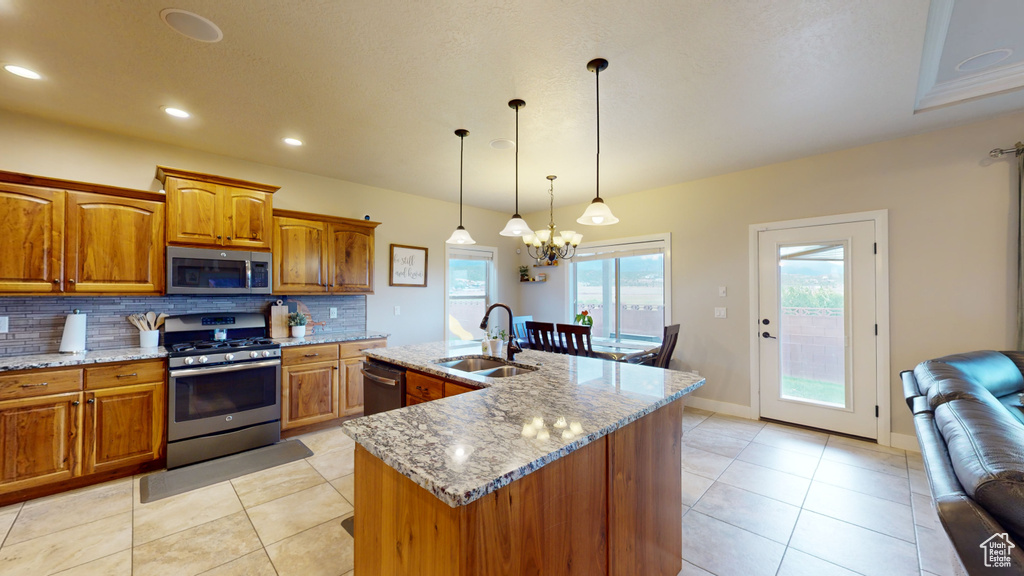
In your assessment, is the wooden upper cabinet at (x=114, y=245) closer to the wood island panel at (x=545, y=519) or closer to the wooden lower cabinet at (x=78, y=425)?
the wooden lower cabinet at (x=78, y=425)

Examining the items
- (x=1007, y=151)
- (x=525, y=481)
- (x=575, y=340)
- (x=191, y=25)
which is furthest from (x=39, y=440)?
(x=1007, y=151)

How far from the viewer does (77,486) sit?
2.54 meters

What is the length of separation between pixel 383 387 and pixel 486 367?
674 mm

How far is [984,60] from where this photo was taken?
2227 mm

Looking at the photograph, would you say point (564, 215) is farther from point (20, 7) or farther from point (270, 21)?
point (20, 7)

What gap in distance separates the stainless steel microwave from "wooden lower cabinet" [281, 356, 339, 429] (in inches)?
31.3

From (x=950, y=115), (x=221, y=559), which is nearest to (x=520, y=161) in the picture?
(x=950, y=115)

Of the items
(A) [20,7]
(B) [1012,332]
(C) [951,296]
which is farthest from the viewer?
(C) [951,296]

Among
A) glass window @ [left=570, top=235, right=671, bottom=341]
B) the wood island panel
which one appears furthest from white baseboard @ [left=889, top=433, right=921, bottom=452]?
the wood island panel

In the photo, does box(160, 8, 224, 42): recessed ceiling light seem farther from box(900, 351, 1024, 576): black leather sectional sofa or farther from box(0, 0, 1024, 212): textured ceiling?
box(900, 351, 1024, 576): black leather sectional sofa

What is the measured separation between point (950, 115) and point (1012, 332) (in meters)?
1.61

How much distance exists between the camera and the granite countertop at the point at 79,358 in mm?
2330

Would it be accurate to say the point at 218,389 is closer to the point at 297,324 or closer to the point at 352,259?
the point at 297,324

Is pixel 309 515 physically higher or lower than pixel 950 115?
lower
